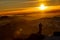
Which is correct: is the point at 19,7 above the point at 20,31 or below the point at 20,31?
above

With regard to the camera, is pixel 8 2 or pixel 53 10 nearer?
pixel 53 10

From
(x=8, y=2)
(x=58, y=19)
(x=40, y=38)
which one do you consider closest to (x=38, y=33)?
(x=40, y=38)

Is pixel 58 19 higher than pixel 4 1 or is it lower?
lower

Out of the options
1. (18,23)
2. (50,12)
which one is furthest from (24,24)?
(50,12)

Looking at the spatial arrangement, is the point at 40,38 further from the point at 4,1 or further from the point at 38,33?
the point at 4,1

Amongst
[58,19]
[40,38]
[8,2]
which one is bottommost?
[40,38]

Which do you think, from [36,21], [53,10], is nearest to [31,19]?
[36,21]

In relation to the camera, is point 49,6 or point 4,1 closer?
point 49,6

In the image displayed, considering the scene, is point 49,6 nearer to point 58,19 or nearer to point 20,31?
point 58,19

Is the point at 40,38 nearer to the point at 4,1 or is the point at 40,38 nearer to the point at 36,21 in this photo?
the point at 36,21
